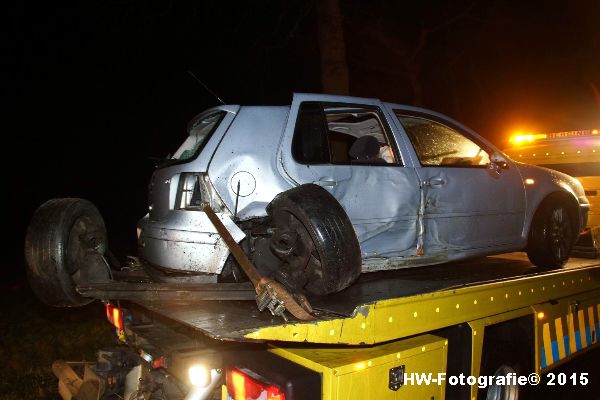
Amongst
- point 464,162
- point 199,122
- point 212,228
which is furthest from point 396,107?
point 212,228

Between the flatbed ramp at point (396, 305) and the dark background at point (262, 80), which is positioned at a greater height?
the dark background at point (262, 80)

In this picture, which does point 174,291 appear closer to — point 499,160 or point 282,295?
point 282,295

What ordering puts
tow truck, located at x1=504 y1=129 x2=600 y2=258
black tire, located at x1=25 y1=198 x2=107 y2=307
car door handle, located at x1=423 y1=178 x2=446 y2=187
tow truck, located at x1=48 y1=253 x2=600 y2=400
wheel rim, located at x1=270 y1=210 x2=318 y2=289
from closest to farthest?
tow truck, located at x1=48 y1=253 x2=600 y2=400 → wheel rim, located at x1=270 y1=210 x2=318 y2=289 → black tire, located at x1=25 y1=198 x2=107 y2=307 → car door handle, located at x1=423 y1=178 x2=446 y2=187 → tow truck, located at x1=504 y1=129 x2=600 y2=258

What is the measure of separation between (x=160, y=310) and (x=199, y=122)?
1399 mm

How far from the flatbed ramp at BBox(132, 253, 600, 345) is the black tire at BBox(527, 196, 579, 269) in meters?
0.14

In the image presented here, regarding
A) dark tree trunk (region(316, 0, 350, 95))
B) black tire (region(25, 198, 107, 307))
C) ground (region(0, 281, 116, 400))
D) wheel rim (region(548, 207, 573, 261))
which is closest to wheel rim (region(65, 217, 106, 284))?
black tire (region(25, 198, 107, 307))

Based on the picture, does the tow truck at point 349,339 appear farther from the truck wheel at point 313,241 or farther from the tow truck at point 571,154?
the tow truck at point 571,154

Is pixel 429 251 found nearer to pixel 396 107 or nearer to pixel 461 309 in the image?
pixel 461 309

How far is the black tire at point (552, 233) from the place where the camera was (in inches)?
176

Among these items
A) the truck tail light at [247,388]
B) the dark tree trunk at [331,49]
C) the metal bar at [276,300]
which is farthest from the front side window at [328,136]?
the dark tree trunk at [331,49]

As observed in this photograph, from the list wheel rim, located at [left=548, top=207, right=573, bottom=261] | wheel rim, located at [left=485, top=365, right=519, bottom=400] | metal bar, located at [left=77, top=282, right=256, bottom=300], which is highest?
wheel rim, located at [left=548, top=207, right=573, bottom=261]

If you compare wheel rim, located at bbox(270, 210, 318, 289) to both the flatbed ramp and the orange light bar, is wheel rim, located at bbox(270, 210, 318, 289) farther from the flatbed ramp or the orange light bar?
the orange light bar

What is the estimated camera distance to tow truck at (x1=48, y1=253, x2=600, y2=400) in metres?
2.55

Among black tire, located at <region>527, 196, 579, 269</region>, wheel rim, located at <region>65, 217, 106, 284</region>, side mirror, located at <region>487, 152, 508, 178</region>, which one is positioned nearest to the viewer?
wheel rim, located at <region>65, 217, 106, 284</region>
